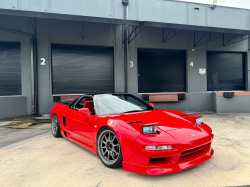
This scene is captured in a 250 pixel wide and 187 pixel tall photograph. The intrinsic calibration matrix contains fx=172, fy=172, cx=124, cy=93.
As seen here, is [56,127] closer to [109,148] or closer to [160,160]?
[109,148]

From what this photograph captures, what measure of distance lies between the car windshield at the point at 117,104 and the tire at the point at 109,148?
18.5 inches

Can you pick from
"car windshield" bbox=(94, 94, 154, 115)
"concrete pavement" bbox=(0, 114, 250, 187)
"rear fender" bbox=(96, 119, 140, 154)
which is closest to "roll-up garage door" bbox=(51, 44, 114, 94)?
"concrete pavement" bbox=(0, 114, 250, 187)

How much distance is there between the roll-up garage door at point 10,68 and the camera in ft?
26.9

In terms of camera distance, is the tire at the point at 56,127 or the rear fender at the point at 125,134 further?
the tire at the point at 56,127

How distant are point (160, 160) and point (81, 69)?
760 centimetres

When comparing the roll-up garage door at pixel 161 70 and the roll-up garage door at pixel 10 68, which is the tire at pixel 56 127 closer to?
the roll-up garage door at pixel 10 68

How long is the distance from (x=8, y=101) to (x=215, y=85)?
9.93 m

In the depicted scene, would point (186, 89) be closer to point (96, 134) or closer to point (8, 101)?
point (96, 134)

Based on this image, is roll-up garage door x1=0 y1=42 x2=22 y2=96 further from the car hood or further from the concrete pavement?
the car hood

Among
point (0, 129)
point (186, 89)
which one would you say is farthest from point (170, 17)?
point (0, 129)

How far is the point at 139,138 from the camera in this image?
224cm

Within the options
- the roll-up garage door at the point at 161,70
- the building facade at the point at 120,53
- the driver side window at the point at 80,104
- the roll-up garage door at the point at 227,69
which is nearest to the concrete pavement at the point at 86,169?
the driver side window at the point at 80,104

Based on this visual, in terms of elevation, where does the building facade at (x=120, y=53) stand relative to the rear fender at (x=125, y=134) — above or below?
above

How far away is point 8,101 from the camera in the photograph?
25.3 feet
